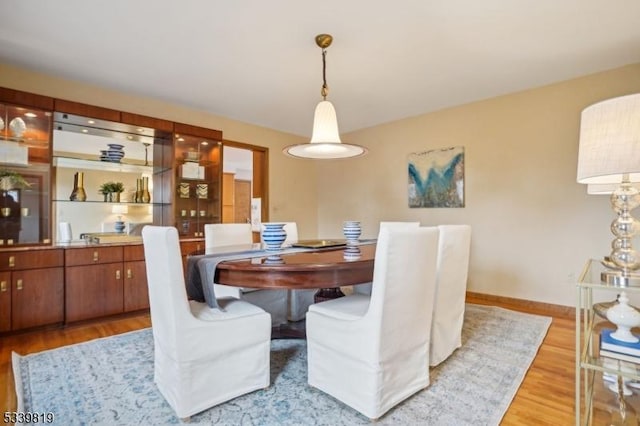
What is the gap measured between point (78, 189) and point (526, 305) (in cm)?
489

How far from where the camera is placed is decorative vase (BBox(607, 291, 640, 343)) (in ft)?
4.58

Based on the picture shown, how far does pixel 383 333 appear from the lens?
1.48 metres

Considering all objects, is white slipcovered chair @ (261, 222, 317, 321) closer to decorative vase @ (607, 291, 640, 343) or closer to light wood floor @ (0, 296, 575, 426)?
light wood floor @ (0, 296, 575, 426)

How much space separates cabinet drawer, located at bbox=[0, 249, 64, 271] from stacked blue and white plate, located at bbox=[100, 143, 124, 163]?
1.15m

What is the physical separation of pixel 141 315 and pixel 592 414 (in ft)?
11.8

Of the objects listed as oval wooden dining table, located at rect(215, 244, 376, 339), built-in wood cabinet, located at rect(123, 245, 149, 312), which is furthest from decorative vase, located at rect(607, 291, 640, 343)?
built-in wood cabinet, located at rect(123, 245, 149, 312)

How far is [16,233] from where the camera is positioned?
2773mm

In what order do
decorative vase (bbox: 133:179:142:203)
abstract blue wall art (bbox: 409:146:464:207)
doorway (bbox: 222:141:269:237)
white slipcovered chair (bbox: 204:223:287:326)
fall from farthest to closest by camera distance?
doorway (bbox: 222:141:269:237)
abstract blue wall art (bbox: 409:146:464:207)
decorative vase (bbox: 133:179:142:203)
white slipcovered chair (bbox: 204:223:287:326)

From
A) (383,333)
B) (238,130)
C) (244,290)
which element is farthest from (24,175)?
(383,333)

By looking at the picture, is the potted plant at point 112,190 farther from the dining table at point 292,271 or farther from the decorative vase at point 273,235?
the decorative vase at point 273,235

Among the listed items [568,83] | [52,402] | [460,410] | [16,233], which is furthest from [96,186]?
[568,83]

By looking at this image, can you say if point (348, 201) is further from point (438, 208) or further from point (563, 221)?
point (563, 221)

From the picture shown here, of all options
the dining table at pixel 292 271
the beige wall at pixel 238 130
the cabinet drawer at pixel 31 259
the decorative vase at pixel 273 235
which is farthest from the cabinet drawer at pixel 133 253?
the decorative vase at pixel 273 235

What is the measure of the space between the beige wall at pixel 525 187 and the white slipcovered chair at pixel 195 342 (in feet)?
9.98
